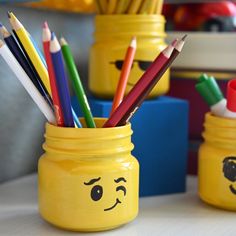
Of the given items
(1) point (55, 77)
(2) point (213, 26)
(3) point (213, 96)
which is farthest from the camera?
(2) point (213, 26)

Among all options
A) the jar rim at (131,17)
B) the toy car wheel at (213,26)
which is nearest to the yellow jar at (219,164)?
the jar rim at (131,17)

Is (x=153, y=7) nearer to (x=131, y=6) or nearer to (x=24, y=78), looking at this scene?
(x=131, y=6)

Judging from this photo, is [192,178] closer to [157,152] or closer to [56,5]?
[157,152]

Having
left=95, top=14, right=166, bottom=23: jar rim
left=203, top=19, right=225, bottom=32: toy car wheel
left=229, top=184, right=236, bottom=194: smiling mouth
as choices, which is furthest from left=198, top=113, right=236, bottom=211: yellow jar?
left=203, top=19, right=225, bottom=32: toy car wheel

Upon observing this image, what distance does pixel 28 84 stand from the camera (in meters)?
0.37

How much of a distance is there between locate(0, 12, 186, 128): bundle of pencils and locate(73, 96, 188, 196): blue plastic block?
8 centimetres

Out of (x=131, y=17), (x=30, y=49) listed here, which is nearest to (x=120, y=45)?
(x=131, y=17)

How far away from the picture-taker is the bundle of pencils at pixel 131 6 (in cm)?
48

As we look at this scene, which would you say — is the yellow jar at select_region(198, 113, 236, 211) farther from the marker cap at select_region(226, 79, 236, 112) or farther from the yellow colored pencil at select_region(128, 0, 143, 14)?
the yellow colored pencil at select_region(128, 0, 143, 14)

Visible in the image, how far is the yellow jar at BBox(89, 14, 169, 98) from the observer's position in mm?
480

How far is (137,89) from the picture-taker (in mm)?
369

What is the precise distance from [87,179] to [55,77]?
0.24 ft

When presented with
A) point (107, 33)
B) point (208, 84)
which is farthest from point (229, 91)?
point (107, 33)

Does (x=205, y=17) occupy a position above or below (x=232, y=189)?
above
